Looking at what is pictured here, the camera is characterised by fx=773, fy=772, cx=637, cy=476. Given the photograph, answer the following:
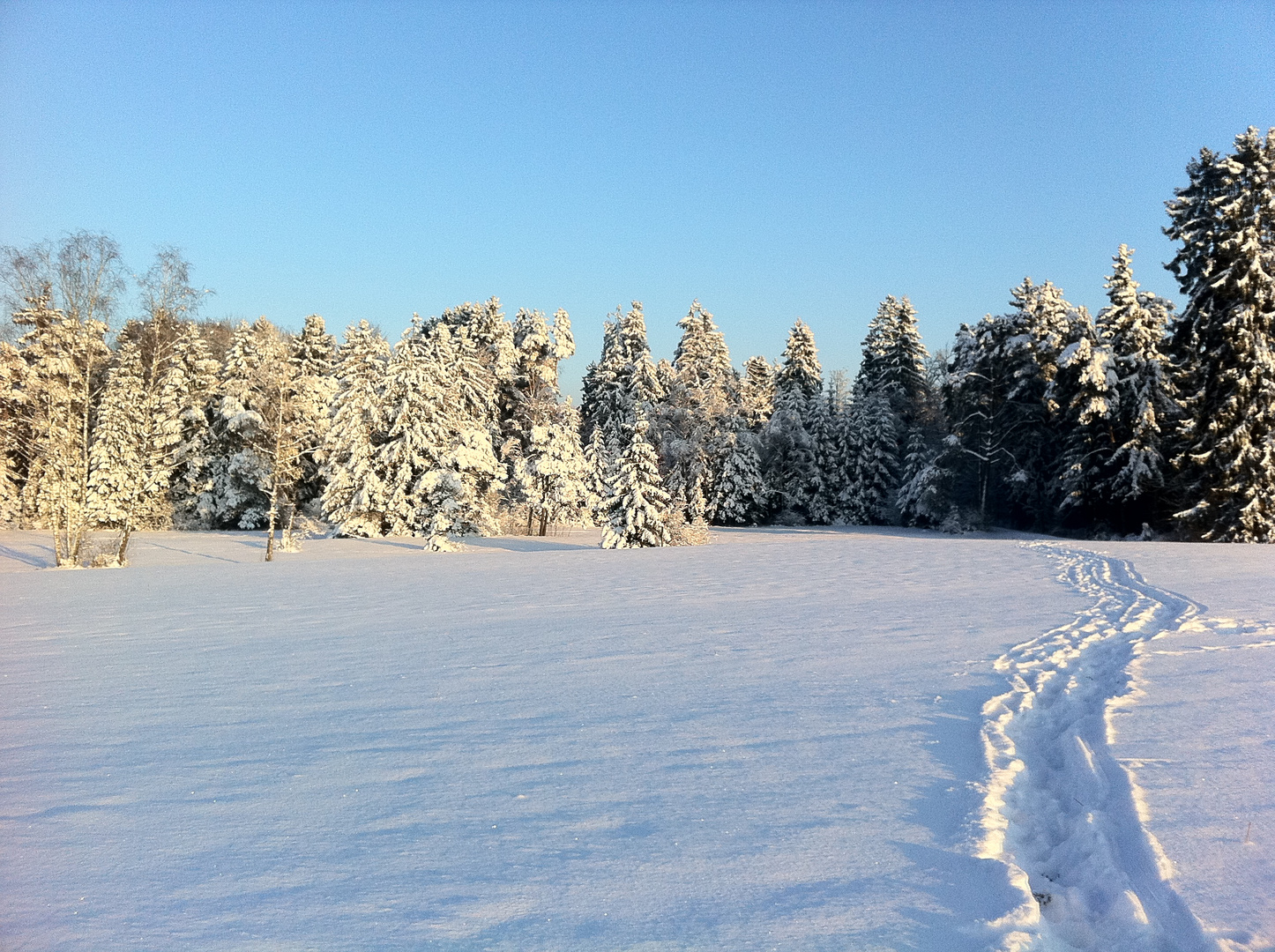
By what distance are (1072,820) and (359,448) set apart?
1269 inches

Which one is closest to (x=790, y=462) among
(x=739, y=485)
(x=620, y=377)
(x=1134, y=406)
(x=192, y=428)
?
(x=739, y=485)

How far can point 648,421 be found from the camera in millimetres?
38594

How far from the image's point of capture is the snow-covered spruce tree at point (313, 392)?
115 ft

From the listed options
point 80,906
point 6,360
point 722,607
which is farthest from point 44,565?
point 80,906

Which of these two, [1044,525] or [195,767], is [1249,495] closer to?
[1044,525]

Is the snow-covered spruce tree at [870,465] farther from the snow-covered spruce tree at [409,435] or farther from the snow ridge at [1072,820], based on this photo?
the snow ridge at [1072,820]

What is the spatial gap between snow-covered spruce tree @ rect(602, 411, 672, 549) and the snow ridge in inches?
830

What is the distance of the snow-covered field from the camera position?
334 centimetres


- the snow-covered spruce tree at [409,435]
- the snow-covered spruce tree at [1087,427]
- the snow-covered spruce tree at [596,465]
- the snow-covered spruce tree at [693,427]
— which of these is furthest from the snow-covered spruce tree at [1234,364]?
the snow-covered spruce tree at [409,435]

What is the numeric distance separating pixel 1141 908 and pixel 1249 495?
91.6ft

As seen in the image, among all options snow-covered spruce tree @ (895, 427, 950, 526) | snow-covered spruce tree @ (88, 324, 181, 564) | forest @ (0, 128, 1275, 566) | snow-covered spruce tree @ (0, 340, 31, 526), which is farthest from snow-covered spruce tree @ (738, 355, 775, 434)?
snow-covered spruce tree @ (0, 340, 31, 526)

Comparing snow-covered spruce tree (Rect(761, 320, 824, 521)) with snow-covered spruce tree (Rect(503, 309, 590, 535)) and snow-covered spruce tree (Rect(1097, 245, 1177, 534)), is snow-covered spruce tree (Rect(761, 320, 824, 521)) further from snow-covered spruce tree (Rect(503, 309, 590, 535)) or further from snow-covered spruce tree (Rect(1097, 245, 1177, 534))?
snow-covered spruce tree (Rect(1097, 245, 1177, 534))

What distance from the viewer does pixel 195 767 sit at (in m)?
5.32

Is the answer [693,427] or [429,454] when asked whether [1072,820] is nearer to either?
→ [429,454]
